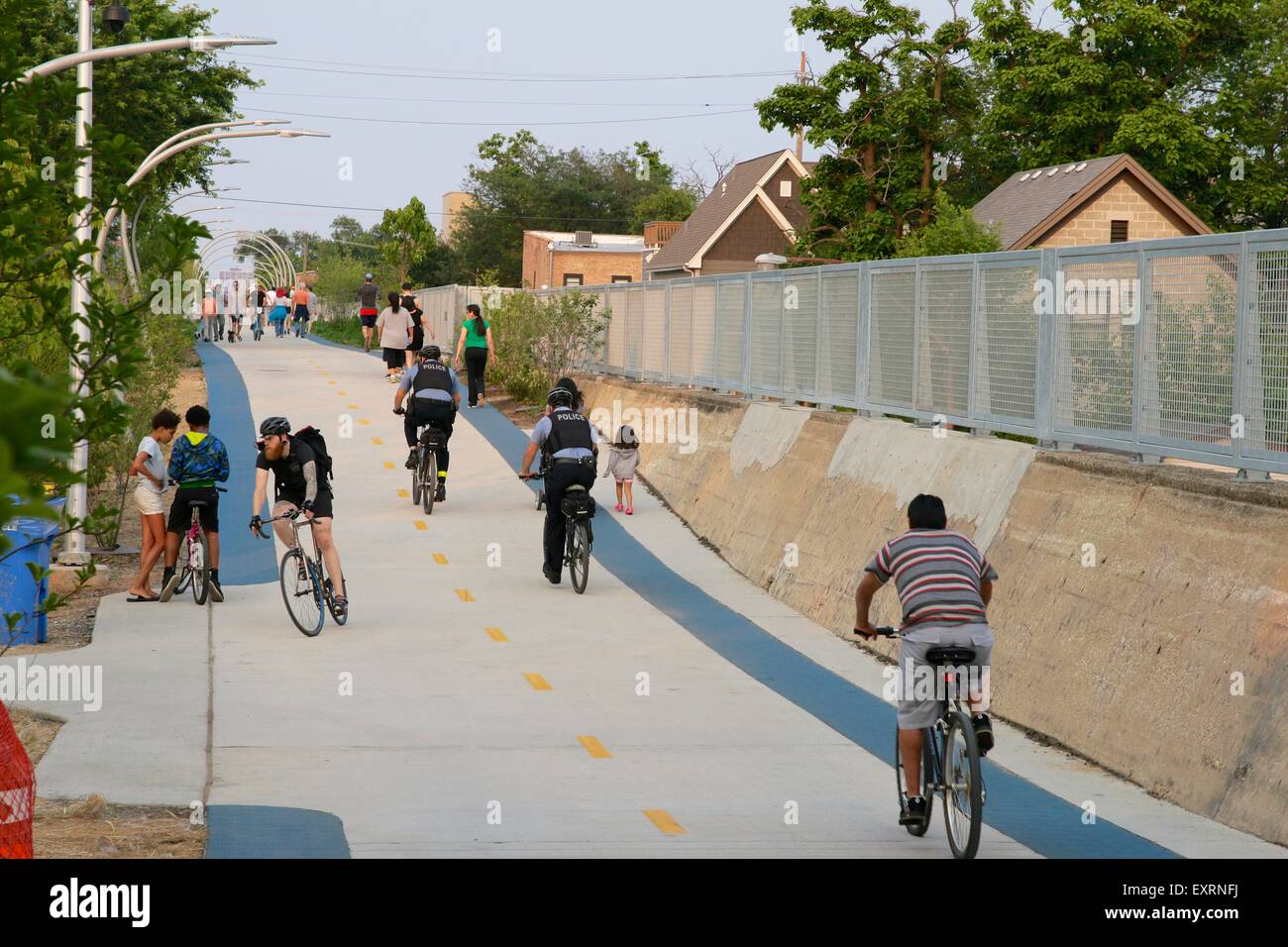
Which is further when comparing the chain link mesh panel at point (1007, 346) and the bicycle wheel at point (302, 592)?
the bicycle wheel at point (302, 592)

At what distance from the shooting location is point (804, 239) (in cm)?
5497

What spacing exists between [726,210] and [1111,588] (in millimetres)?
61228

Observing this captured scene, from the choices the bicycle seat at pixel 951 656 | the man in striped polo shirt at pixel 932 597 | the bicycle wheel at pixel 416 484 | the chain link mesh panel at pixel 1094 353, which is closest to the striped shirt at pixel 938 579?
the man in striped polo shirt at pixel 932 597

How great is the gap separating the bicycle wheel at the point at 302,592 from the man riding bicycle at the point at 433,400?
243 inches

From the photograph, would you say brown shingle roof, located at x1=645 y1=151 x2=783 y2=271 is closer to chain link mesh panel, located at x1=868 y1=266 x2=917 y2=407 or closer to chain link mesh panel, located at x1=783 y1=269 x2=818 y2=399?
chain link mesh panel, located at x1=783 y1=269 x2=818 y2=399

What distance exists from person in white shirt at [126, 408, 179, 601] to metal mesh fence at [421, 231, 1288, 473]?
7305 millimetres

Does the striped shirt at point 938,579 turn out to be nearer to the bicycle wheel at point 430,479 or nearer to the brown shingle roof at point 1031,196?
the bicycle wheel at point 430,479

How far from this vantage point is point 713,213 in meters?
72.5

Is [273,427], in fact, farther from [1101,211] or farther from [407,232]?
[407,232]

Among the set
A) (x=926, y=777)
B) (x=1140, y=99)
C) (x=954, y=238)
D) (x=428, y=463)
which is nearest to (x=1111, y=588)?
(x=926, y=777)

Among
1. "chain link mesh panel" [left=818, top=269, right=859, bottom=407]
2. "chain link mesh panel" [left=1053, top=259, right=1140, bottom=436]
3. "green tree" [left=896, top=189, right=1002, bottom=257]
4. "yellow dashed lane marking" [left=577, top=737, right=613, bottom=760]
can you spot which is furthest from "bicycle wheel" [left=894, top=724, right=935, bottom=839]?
"green tree" [left=896, top=189, right=1002, bottom=257]

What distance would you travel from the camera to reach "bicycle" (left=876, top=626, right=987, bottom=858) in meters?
7.92

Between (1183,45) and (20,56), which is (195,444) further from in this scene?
(1183,45)

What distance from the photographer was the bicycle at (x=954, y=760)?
7918mm
